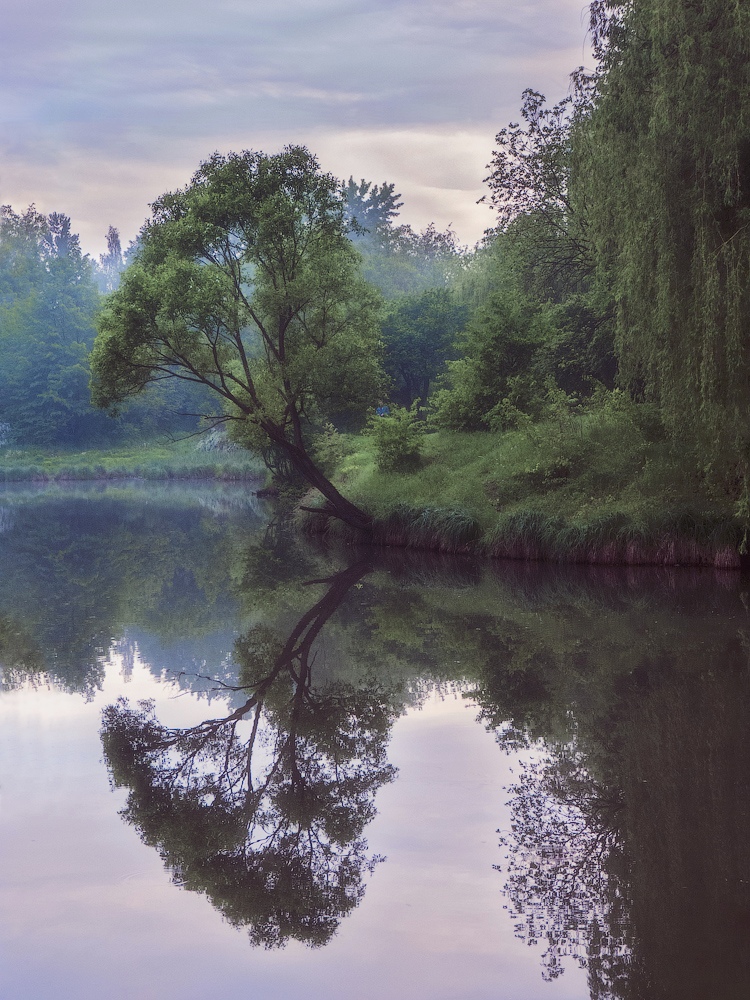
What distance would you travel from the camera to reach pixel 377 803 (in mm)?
6527

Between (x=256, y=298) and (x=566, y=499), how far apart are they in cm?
673

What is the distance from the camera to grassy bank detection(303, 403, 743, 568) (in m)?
16.0

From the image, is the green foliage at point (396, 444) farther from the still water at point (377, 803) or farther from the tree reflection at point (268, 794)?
the tree reflection at point (268, 794)

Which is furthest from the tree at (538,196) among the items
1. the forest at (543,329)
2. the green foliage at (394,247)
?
the green foliage at (394,247)

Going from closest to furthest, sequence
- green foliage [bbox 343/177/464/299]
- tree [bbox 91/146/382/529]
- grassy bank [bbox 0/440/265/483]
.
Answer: tree [bbox 91/146/382/529], grassy bank [bbox 0/440/265/483], green foliage [bbox 343/177/464/299]

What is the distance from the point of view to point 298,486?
1145 inches

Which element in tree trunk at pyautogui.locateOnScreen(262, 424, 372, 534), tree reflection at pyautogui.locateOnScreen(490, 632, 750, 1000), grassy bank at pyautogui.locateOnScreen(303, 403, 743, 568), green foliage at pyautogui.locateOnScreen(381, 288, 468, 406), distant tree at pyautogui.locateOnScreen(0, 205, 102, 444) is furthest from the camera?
distant tree at pyautogui.locateOnScreen(0, 205, 102, 444)

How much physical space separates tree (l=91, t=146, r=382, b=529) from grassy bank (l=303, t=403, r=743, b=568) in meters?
2.07

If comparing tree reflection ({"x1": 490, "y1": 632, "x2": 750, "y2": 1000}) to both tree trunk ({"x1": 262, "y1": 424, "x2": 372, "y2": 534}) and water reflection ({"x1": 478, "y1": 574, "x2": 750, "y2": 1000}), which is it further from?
tree trunk ({"x1": 262, "y1": 424, "x2": 372, "y2": 534})

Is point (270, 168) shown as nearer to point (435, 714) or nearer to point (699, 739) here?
point (435, 714)

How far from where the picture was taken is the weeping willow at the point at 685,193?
40.3ft

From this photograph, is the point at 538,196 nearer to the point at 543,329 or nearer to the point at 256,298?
the point at 543,329

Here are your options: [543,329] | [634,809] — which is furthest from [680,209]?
[543,329]

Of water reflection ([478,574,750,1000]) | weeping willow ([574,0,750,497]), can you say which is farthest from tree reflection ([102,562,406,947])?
weeping willow ([574,0,750,497])
